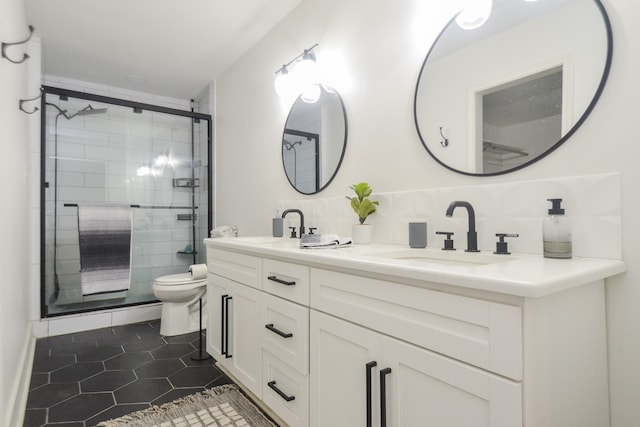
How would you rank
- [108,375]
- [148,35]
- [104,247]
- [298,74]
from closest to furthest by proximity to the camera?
[108,375], [298,74], [148,35], [104,247]

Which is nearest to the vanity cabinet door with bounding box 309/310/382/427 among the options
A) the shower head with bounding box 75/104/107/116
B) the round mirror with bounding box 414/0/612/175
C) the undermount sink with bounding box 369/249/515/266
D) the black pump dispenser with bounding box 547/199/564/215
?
the undermount sink with bounding box 369/249/515/266

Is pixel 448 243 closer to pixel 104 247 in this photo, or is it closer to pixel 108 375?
pixel 108 375

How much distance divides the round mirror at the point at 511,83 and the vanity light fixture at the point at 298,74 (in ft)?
2.68

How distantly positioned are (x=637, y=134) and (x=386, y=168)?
909mm

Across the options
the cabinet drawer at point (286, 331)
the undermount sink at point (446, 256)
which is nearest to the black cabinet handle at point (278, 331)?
the cabinet drawer at point (286, 331)

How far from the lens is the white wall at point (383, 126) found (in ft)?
3.10

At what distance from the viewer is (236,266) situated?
1758 mm

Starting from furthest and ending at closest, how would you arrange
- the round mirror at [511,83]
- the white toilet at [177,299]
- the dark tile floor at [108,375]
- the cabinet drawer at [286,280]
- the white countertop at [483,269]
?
the white toilet at [177,299] < the dark tile floor at [108,375] < the cabinet drawer at [286,280] < the round mirror at [511,83] < the white countertop at [483,269]

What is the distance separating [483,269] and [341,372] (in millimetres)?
566

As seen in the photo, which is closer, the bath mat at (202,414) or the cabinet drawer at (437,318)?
the cabinet drawer at (437,318)

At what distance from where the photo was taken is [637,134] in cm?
93

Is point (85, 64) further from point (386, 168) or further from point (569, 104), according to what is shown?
point (569, 104)

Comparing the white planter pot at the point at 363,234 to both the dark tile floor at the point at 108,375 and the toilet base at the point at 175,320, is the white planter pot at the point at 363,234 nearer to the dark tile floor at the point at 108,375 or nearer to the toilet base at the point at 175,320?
the dark tile floor at the point at 108,375

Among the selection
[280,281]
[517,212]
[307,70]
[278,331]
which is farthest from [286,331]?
[307,70]
